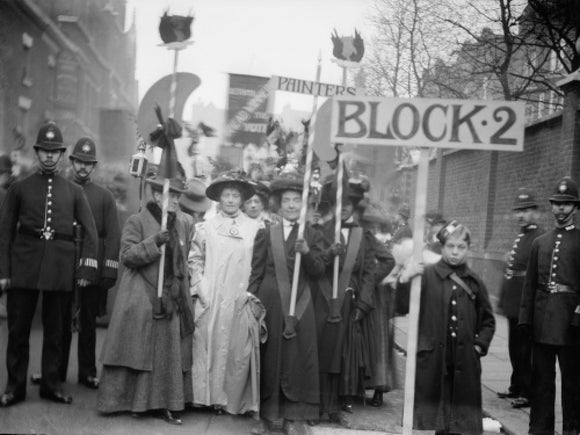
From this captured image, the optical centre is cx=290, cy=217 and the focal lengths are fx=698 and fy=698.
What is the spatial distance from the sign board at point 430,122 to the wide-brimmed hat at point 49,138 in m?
2.36

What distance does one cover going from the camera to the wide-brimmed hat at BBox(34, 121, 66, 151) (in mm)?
5266

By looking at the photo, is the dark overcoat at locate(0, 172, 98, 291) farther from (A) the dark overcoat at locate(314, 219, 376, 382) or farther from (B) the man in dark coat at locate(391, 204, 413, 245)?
(B) the man in dark coat at locate(391, 204, 413, 245)

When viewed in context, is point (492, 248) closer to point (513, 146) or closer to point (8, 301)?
point (513, 146)

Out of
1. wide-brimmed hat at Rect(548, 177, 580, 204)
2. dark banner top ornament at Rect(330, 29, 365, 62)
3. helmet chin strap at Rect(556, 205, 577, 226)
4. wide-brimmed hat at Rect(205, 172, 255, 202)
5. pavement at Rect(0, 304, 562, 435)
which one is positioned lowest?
pavement at Rect(0, 304, 562, 435)

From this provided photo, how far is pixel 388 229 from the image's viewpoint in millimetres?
6797

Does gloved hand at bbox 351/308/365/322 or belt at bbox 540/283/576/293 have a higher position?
belt at bbox 540/283/576/293

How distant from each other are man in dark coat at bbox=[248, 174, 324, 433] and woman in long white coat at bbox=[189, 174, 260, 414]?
0.71 feet

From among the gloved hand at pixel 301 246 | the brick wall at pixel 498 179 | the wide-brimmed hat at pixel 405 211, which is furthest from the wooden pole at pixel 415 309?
the brick wall at pixel 498 179

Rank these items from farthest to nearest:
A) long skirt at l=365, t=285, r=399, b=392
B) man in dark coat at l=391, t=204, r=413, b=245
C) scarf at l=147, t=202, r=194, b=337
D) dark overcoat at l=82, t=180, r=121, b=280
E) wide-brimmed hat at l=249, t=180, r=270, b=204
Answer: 1. wide-brimmed hat at l=249, t=180, r=270, b=204
2. man in dark coat at l=391, t=204, r=413, b=245
3. long skirt at l=365, t=285, r=399, b=392
4. dark overcoat at l=82, t=180, r=121, b=280
5. scarf at l=147, t=202, r=194, b=337

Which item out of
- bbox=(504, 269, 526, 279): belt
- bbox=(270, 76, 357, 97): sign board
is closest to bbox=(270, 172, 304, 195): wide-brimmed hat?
bbox=(270, 76, 357, 97): sign board

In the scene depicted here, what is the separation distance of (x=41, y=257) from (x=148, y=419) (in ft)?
4.80

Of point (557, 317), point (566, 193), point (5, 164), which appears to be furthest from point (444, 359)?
point (5, 164)

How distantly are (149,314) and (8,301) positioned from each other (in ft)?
3.50

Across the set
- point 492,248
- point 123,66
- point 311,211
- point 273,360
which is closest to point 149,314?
point 273,360
